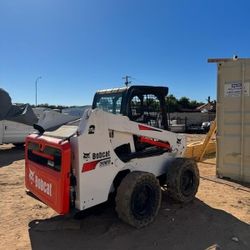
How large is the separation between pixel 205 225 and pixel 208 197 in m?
1.65

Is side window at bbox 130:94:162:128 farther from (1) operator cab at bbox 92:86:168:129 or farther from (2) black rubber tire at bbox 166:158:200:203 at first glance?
(2) black rubber tire at bbox 166:158:200:203

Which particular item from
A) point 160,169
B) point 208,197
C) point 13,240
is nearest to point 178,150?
point 160,169

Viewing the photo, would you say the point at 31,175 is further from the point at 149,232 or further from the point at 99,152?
the point at 149,232

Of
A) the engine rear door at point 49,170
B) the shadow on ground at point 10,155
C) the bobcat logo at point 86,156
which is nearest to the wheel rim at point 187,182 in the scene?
the bobcat logo at point 86,156

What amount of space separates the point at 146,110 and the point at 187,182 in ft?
5.69

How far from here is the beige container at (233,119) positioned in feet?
27.1

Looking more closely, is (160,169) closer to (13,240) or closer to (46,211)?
(46,211)

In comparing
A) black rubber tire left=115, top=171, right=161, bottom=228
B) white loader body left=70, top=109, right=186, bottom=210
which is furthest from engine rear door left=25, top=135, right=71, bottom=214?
black rubber tire left=115, top=171, right=161, bottom=228

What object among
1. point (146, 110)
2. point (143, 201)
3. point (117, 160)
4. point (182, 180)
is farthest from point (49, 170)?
point (182, 180)

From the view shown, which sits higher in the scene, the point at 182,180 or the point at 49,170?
the point at 49,170

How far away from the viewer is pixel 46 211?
616cm

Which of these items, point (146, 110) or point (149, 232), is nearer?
point (149, 232)

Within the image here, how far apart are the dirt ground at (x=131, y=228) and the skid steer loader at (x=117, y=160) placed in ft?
0.92

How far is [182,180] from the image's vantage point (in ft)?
21.0
